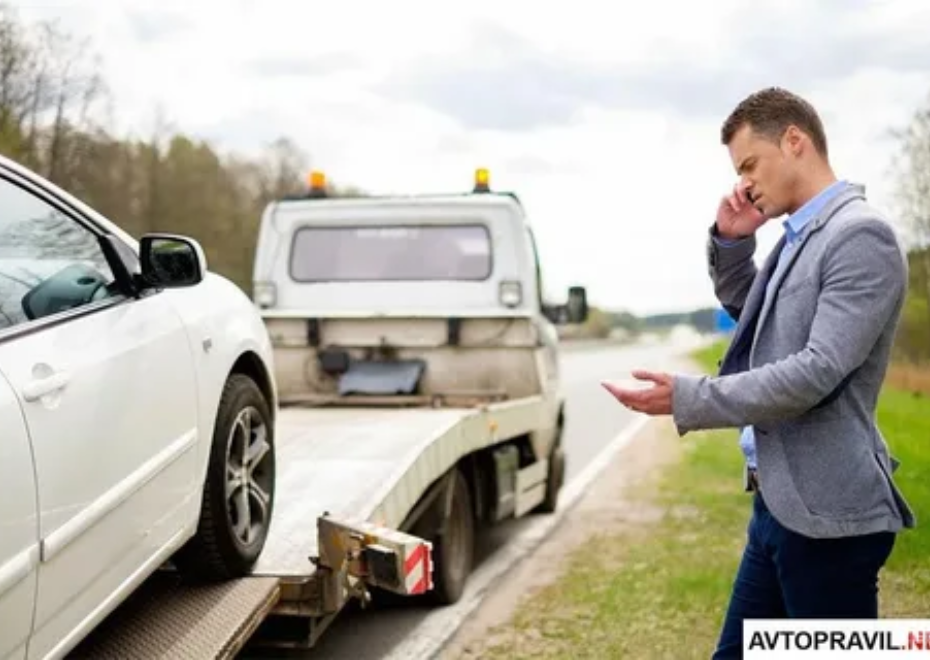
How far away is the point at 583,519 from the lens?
9.27 metres

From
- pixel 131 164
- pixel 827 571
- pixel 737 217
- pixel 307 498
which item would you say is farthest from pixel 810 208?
pixel 131 164

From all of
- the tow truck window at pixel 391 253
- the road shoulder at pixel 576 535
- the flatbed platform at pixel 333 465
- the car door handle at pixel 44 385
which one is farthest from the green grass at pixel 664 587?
the car door handle at pixel 44 385

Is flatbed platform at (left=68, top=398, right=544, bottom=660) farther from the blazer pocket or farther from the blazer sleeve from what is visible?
the blazer pocket

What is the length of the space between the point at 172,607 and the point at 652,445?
11.6m

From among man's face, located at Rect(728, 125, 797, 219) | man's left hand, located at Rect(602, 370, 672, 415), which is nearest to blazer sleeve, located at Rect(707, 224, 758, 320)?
man's face, located at Rect(728, 125, 797, 219)

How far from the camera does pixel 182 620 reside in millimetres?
3721

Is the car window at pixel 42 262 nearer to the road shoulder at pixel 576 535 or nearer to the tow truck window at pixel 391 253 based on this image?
the road shoulder at pixel 576 535

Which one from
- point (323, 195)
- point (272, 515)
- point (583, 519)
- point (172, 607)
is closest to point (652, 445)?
point (583, 519)

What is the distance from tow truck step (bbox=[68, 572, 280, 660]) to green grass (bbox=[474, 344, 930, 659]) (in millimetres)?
1844

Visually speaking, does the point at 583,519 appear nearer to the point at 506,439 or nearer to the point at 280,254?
the point at 506,439

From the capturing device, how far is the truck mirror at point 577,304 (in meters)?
9.17

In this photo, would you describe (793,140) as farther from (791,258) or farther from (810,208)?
(791,258)

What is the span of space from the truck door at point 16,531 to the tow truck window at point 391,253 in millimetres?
6309

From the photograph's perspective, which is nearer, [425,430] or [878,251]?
[878,251]
